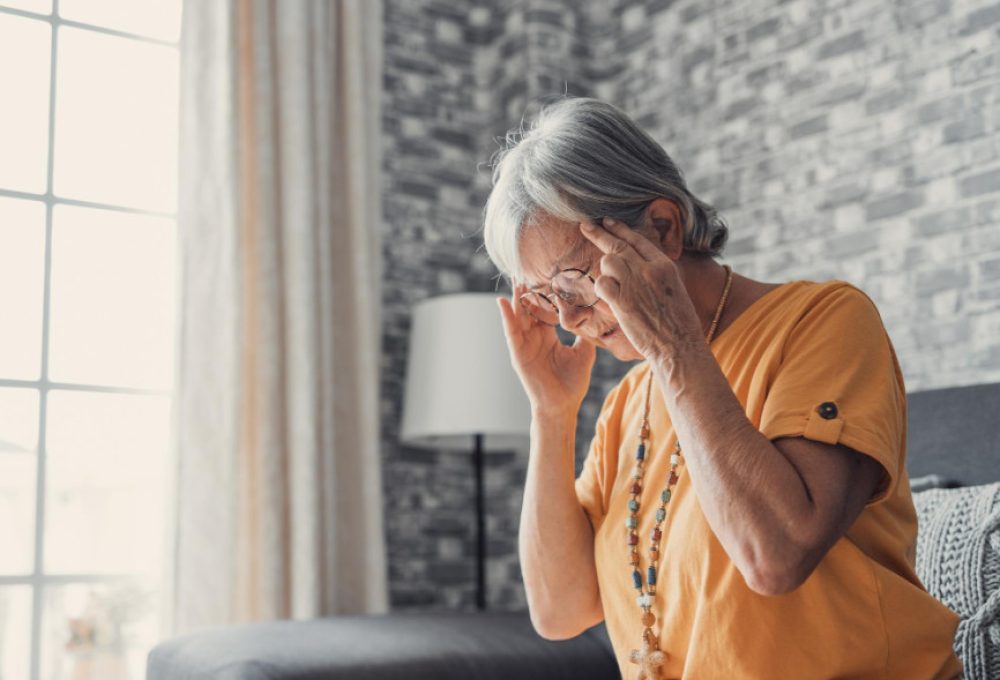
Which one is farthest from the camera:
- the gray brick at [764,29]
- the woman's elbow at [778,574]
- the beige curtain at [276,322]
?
the gray brick at [764,29]

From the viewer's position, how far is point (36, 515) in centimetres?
302

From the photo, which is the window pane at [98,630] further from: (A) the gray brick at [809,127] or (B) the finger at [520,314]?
(A) the gray brick at [809,127]

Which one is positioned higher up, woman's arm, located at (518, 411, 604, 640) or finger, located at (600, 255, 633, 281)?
finger, located at (600, 255, 633, 281)

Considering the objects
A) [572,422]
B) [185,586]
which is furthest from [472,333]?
[572,422]

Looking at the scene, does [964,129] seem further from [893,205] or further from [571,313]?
[571,313]

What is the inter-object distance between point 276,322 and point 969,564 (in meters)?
1.91

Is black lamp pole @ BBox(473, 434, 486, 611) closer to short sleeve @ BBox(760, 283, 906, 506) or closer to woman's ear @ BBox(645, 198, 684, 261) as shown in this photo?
woman's ear @ BBox(645, 198, 684, 261)

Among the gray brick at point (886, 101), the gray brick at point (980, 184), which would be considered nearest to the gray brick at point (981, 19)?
the gray brick at point (886, 101)

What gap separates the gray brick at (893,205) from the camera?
2.78 m

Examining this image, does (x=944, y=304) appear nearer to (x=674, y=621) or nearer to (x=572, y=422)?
(x=572, y=422)

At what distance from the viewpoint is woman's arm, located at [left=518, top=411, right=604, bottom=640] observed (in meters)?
1.77

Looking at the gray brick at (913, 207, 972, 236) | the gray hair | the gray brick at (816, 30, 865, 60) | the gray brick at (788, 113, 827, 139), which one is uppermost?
the gray brick at (816, 30, 865, 60)

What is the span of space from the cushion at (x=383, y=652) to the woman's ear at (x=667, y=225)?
1.05 m

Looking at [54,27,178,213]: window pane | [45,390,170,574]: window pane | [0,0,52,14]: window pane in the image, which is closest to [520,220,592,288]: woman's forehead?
[45,390,170,574]: window pane
